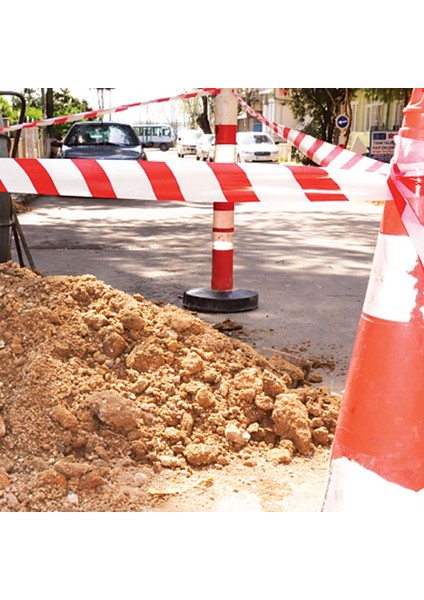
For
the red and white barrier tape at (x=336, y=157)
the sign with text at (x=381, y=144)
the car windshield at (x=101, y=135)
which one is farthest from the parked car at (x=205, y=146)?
the red and white barrier tape at (x=336, y=157)

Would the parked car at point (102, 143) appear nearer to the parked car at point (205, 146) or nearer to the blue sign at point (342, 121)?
the blue sign at point (342, 121)

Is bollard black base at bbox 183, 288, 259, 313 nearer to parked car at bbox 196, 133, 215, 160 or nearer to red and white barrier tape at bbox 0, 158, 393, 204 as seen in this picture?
red and white barrier tape at bbox 0, 158, 393, 204


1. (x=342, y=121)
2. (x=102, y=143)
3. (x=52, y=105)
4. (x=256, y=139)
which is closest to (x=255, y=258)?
(x=102, y=143)

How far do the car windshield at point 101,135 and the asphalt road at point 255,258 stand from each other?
2.09m

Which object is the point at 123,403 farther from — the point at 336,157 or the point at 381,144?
the point at 381,144

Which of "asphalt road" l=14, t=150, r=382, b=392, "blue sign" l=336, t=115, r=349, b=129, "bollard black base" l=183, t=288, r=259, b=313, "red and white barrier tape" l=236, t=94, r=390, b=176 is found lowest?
"asphalt road" l=14, t=150, r=382, b=392

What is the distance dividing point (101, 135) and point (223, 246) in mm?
12224

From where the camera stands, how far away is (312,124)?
3055 cm

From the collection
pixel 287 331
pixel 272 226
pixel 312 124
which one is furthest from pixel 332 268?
pixel 312 124

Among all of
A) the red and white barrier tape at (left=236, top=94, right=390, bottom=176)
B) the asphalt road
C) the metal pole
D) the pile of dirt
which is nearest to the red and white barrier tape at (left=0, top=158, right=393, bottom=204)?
the red and white barrier tape at (left=236, top=94, right=390, bottom=176)

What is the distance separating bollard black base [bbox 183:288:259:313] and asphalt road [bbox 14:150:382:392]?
10cm

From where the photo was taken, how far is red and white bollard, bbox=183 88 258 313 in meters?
6.04

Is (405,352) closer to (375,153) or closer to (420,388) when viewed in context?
(420,388)

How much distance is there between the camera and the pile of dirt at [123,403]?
10.6 feet
